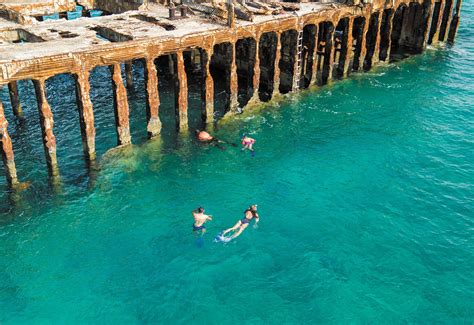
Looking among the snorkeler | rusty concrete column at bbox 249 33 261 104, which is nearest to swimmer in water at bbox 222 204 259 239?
the snorkeler

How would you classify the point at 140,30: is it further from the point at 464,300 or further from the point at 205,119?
the point at 464,300

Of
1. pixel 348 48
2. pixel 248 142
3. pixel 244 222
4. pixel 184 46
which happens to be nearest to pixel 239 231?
pixel 244 222

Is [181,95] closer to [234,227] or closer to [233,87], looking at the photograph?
[233,87]

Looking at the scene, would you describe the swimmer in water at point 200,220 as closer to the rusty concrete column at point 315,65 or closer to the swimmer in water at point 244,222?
the swimmer in water at point 244,222

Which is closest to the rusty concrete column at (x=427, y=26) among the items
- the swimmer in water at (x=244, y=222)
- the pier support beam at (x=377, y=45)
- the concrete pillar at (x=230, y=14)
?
the pier support beam at (x=377, y=45)

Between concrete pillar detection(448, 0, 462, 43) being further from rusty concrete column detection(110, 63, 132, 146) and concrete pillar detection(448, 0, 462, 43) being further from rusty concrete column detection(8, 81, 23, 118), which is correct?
rusty concrete column detection(8, 81, 23, 118)

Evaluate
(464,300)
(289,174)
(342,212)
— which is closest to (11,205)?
(289,174)
